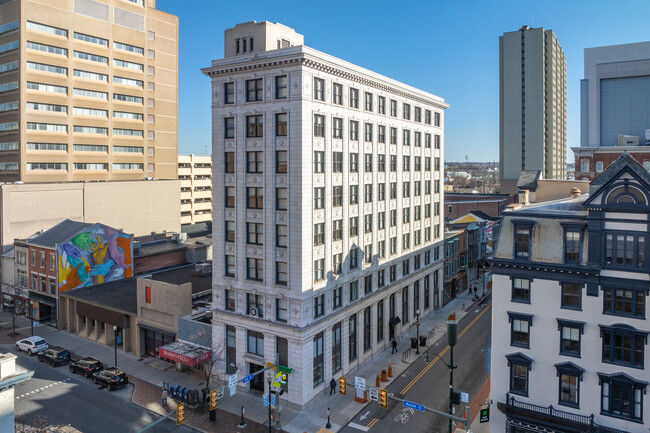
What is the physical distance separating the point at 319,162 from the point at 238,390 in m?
20.5

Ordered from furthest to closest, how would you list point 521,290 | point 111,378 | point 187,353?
point 187,353
point 111,378
point 521,290

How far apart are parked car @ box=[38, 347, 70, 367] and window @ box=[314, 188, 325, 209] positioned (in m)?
28.9

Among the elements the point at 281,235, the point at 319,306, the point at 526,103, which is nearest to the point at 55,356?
the point at 281,235

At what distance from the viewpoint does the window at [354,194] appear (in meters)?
45.8

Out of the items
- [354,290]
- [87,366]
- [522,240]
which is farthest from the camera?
[354,290]

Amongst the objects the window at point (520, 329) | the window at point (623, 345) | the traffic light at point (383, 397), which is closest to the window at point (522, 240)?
the window at point (520, 329)

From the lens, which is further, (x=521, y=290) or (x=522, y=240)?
(x=522, y=240)

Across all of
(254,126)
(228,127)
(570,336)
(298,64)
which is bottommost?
(570,336)

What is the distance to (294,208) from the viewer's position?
38.8 meters

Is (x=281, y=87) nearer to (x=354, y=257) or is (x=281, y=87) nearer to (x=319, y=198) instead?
(x=319, y=198)

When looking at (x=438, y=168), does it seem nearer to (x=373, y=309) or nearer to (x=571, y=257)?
Answer: (x=373, y=309)

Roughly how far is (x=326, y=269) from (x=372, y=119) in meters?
16.6

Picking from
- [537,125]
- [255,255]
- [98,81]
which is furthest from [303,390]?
[537,125]

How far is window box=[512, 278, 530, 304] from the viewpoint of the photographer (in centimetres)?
3133
